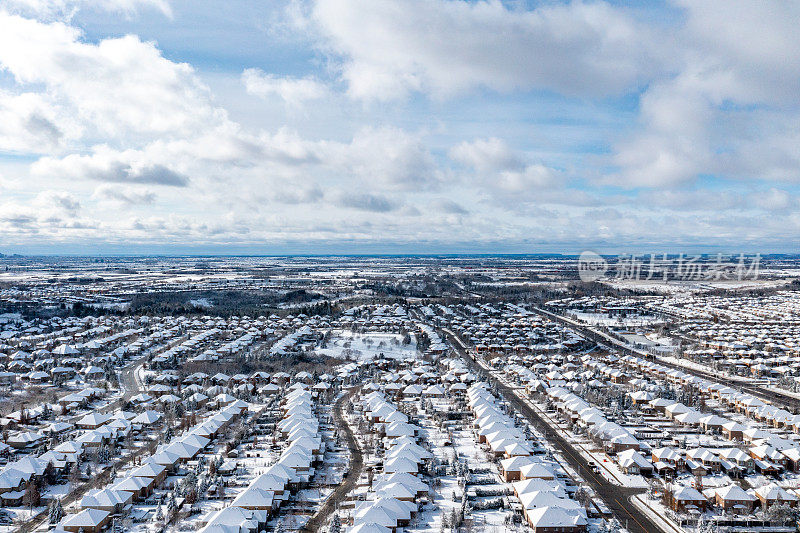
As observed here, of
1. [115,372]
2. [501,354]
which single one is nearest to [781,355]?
[501,354]

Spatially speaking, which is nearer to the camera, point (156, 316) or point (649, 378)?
point (649, 378)

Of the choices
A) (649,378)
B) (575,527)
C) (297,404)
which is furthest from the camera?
(649,378)

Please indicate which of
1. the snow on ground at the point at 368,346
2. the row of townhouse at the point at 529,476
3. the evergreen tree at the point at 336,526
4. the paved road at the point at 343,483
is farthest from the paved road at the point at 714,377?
the evergreen tree at the point at 336,526

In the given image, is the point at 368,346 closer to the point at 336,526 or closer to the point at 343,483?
the point at 343,483

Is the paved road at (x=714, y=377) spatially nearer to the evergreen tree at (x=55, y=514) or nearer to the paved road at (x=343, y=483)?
the paved road at (x=343, y=483)

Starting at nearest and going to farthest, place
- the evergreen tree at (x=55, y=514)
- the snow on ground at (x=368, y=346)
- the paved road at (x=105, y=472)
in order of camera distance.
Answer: the evergreen tree at (x=55, y=514), the paved road at (x=105, y=472), the snow on ground at (x=368, y=346)

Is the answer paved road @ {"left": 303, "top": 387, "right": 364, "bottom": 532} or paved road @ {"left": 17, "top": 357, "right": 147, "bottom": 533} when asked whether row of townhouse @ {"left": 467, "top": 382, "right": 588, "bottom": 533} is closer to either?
paved road @ {"left": 303, "top": 387, "right": 364, "bottom": 532}

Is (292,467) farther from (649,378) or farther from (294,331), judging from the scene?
(294,331)
